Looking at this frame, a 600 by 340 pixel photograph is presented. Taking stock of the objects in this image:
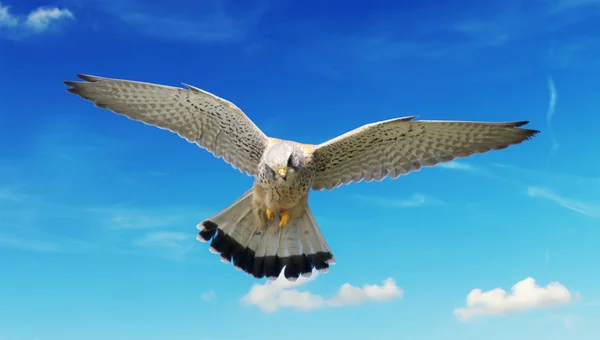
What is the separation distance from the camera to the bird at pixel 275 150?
759cm

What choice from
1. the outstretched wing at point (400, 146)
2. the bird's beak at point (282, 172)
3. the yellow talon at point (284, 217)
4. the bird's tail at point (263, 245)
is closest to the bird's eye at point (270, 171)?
the bird's beak at point (282, 172)

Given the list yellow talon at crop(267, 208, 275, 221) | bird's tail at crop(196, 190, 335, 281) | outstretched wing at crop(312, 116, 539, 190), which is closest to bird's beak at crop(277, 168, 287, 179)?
outstretched wing at crop(312, 116, 539, 190)

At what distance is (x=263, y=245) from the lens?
854 centimetres

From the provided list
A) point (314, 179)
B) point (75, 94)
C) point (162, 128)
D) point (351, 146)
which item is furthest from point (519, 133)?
point (75, 94)

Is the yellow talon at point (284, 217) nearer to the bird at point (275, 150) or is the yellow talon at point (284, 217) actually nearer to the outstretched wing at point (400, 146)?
the bird at point (275, 150)

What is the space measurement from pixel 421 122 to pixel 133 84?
3.53m

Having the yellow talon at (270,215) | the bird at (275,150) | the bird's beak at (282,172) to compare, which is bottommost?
the bird's beak at (282,172)

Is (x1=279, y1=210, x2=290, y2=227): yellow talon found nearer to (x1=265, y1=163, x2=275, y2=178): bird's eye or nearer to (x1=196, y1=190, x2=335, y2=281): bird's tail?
(x1=196, y1=190, x2=335, y2=281): bird's tail

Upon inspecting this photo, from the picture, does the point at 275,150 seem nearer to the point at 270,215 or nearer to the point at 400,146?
the point at 270,215

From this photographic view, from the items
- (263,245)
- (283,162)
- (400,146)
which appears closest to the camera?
(283,162)

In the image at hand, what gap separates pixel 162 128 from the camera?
809 cm

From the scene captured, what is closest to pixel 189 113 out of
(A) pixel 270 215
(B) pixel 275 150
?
(B) pixel 275 150

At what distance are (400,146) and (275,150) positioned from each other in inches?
67.9

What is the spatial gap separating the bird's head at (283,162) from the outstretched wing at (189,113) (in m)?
0.62
